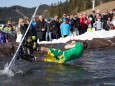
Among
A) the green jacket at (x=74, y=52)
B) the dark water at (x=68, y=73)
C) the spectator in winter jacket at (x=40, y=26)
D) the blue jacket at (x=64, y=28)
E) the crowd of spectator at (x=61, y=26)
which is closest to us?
the dark water at (x=68, y=73)

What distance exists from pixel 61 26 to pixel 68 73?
30.8 ft

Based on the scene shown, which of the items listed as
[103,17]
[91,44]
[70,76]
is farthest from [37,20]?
[70,76]

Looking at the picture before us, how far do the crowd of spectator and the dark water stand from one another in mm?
3543

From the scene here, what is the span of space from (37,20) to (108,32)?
14.4ft

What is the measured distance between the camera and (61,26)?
21578 millimetres

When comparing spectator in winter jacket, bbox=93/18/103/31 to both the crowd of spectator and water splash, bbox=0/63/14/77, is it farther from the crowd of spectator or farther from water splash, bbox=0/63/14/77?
water splash, bbox=0/63/14/77

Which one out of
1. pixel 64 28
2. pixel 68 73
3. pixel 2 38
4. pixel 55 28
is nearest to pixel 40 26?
pixel 55 28

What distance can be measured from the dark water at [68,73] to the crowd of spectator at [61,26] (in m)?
3.54

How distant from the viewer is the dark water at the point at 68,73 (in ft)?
35.6

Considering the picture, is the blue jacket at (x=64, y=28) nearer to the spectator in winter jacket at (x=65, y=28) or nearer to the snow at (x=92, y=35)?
the spectator in winter jacket at (x=65, y=28)

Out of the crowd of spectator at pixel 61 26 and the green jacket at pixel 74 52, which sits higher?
the crowd of spectator at pixel 61 26

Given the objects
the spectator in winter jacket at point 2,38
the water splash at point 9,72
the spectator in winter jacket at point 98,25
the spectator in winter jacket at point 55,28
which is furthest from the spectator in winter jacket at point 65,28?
the water splash at point 9,72

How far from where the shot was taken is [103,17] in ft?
77.9

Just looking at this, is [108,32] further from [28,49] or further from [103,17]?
[28,49]
